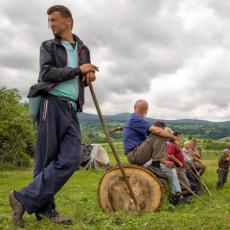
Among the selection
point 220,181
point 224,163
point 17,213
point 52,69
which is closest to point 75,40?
point 52,69

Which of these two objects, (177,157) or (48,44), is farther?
(177,157)

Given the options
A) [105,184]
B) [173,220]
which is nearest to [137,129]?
[105,184]

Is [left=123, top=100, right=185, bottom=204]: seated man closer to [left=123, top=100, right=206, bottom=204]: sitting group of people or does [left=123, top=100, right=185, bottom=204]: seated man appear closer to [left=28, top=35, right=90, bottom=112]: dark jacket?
[left=123, top=100, right=206, bottom=204]: sitting group of people

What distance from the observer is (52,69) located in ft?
18.4

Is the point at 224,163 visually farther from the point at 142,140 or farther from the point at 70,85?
the point at 70,85

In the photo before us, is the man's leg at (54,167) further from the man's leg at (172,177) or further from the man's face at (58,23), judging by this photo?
the man's leg at (172,177)

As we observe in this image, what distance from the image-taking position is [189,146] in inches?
636

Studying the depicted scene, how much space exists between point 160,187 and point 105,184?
1.06m

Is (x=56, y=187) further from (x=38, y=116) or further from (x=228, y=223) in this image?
(x=228, y=223)

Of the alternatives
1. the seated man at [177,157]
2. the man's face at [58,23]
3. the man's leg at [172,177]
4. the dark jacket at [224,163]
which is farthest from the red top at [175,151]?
the man's face at [58,23]

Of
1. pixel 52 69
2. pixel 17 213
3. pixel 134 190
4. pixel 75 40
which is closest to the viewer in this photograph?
pixel 17 213

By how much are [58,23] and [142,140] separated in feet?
14.3

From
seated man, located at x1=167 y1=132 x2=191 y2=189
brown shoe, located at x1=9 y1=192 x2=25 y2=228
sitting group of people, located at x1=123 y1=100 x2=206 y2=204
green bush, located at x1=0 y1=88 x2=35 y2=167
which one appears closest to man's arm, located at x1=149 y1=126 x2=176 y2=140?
sitting group of people, located at x1=123 y1=100 x2=206 y2=204

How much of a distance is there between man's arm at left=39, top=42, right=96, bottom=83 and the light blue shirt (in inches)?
5.7
